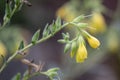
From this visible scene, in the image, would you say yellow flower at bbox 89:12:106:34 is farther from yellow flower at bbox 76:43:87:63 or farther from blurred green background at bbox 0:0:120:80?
yellow flower at bbox 76:43:87:63

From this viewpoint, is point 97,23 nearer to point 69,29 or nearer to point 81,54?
point 69,29

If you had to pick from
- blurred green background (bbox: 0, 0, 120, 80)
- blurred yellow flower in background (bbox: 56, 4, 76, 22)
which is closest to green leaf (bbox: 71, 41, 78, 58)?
blurred green background (bbox: 0, 0, 120, 80)

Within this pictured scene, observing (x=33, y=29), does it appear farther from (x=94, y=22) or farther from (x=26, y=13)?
(x=94, y=22)

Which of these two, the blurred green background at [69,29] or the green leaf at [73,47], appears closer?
the green leaf at [73,47]

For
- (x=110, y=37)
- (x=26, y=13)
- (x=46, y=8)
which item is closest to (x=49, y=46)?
(x=46, y=8)

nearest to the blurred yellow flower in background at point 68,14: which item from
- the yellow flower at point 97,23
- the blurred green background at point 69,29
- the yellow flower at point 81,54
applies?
the blurred green background at point 69,29

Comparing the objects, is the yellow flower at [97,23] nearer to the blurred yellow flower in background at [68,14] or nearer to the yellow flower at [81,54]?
the blurred yellow flower in background at [68,14]

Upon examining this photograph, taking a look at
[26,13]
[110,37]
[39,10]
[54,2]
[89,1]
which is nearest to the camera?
[89,1]

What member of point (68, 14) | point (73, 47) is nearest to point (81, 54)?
point (73, 47)
